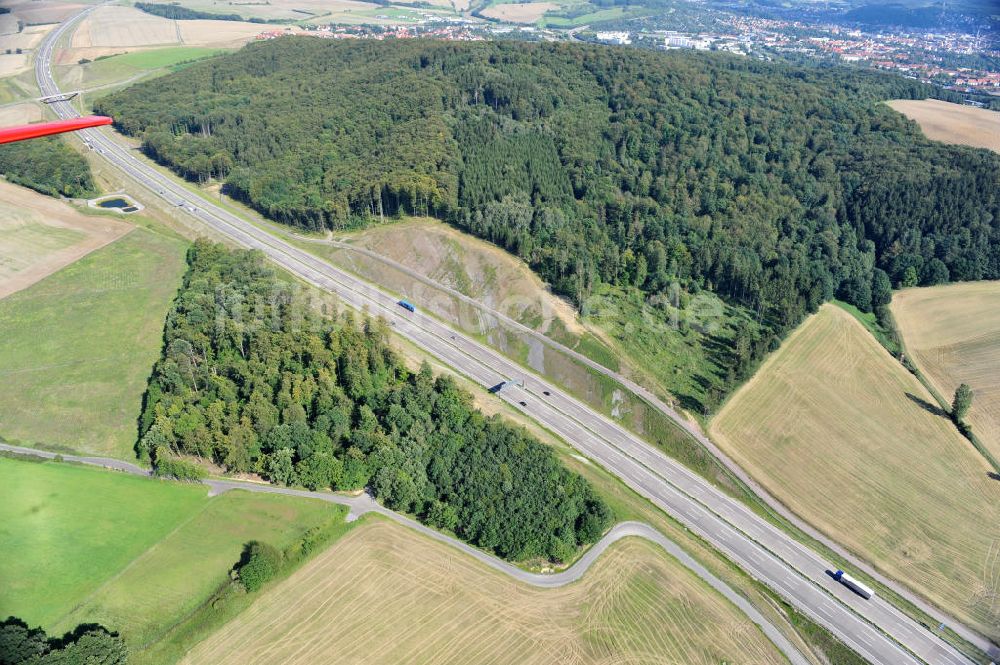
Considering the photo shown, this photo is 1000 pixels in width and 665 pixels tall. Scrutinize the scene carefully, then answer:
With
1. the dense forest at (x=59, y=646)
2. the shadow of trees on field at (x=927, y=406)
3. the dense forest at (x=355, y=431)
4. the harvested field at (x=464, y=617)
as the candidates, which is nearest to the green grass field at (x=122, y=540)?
the dense forest at (x=59, y=646)

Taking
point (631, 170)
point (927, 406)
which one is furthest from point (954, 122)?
point (927, 406)

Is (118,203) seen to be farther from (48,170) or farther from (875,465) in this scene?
(875,465)

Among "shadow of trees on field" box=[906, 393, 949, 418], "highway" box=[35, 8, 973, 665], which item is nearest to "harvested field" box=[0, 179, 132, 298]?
"highway" box=[35, 8, 973, 665]

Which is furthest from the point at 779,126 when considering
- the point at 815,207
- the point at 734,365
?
the point at 734,365

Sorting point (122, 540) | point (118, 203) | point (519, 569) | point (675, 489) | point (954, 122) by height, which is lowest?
point (519, 569)

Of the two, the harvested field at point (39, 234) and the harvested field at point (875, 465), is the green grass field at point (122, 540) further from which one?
the harvested field at point (875, 465)

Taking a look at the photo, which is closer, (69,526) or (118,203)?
(69,526)
